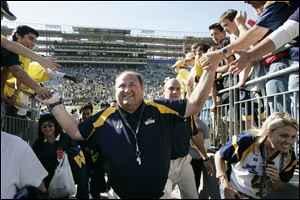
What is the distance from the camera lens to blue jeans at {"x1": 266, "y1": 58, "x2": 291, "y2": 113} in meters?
3.10

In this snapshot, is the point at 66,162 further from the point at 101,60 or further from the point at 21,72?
the point at 101,60

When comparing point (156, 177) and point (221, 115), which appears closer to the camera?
point (156, 177)

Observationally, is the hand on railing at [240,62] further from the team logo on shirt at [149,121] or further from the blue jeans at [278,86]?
the team logo on shirt at [149,121]

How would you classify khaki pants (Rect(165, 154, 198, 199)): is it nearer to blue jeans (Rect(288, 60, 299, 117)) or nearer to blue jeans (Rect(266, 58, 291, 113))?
blue jeans (Rect(266, 58, 291, 113))

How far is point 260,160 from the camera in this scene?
8.92ft

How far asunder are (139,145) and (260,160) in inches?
37.3

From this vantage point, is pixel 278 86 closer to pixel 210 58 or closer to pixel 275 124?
pixel 275 124

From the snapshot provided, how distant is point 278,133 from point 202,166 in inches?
69.3

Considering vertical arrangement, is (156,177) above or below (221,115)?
below

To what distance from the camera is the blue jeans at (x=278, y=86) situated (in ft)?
10.2

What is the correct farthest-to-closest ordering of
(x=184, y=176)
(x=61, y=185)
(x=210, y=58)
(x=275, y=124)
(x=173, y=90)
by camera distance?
(x=173, y=90) → (x=184, y=176) → (x=61, y=185) → (x=210, y=58) → (x=275, y=124)

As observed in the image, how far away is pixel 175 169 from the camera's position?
371cm

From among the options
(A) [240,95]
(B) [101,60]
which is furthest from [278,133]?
(B) [101,60]

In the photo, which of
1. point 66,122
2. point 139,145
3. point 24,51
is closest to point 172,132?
point 139,145
